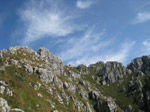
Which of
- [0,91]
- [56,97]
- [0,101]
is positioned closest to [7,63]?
[56,97]

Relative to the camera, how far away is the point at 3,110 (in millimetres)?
48250

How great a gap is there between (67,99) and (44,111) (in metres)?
86.0

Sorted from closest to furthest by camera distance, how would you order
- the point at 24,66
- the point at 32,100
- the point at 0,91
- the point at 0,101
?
the point at 0,101 < the point at 0,91 < the point at 32,100 < the point at 24,66

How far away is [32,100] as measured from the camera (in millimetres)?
116812

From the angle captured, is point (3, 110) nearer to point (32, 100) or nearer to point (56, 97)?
point (32, 100)

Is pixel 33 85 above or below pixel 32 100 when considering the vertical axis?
above

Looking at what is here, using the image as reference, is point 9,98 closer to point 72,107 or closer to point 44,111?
point 44,111

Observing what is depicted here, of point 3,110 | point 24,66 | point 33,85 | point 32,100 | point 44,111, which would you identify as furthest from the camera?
point 24,66

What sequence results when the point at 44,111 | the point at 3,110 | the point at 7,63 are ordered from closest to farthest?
1. the point at 3,110
2. the point at 44,111
3. the point at 7,63

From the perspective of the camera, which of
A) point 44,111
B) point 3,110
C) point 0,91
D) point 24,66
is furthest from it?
point 24,66

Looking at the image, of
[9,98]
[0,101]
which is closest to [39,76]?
[9,98]

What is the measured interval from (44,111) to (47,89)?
64517 millimetres

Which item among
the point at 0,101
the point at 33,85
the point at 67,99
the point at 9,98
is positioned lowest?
the point at 0,101

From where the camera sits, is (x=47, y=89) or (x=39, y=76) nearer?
(x=47, y=89)
